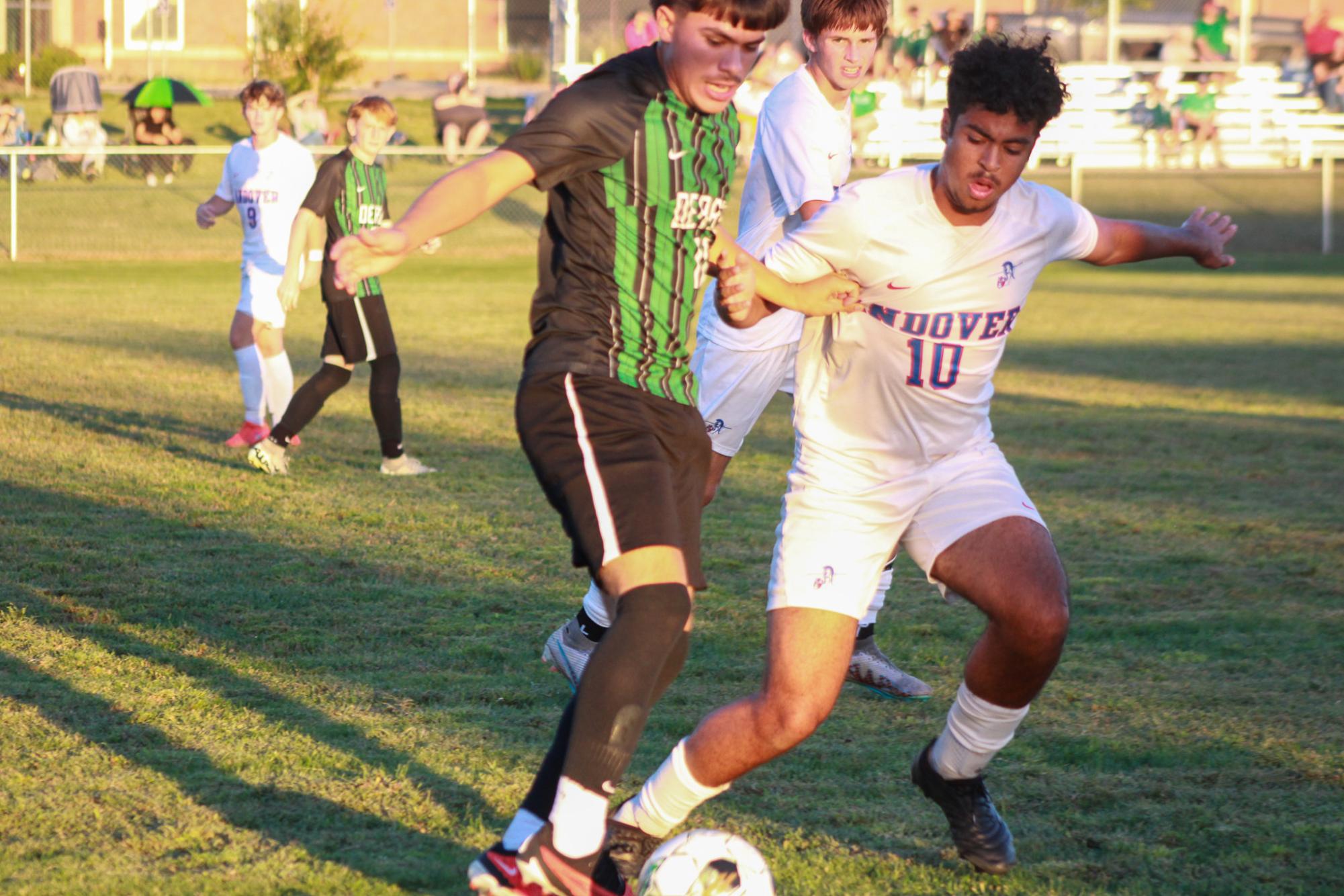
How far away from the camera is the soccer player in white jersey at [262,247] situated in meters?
9.19

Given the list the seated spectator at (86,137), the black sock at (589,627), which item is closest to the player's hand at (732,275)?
the black sock at (589,627)

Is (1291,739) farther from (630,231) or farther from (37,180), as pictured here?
(37,180)

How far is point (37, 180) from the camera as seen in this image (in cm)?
2378

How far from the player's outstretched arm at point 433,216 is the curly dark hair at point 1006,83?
1.09 metres

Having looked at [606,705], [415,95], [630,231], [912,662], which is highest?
[415,95]

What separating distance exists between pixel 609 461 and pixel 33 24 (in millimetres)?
40495

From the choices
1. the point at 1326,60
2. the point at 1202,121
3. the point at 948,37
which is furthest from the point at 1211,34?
the point at 948,37

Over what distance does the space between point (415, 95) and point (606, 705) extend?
34.4 m

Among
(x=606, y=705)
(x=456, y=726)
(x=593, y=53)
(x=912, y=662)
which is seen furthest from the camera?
(x=593, y=53)

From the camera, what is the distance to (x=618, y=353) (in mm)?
3527

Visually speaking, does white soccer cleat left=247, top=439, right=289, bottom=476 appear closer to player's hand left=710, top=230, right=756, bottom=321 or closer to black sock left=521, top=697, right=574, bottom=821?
player's hand left=710, top=230, right=756, bottom=321

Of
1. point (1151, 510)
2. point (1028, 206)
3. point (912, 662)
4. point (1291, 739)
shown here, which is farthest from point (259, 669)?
point (1151, 510)

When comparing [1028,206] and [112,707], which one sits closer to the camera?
[1028,206]

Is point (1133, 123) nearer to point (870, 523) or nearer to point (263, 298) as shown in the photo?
point (263, 298)
